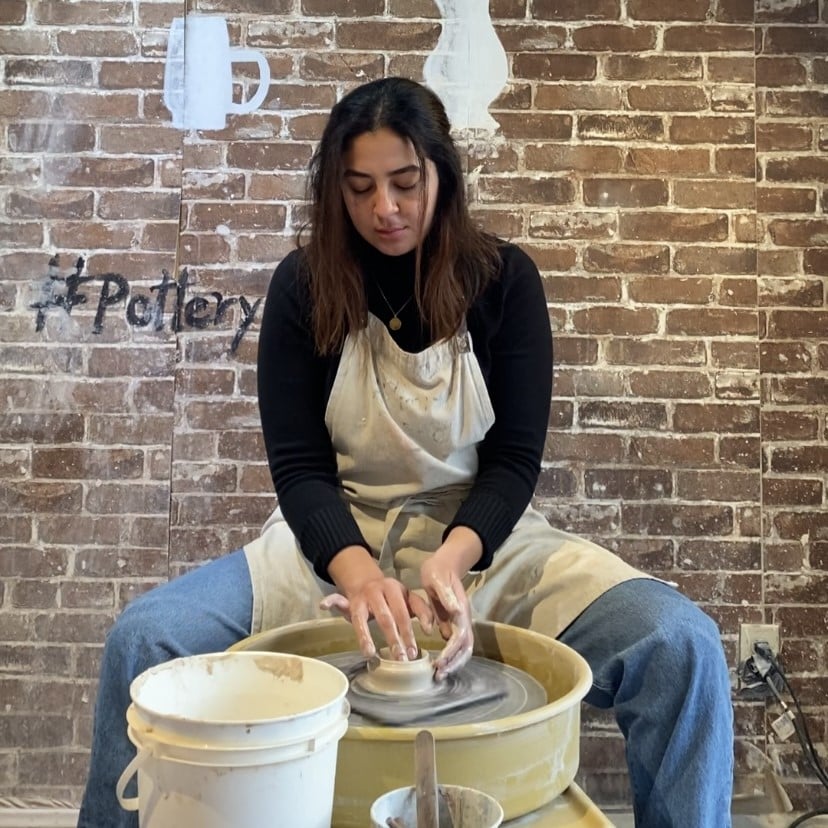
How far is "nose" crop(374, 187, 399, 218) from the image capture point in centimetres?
134

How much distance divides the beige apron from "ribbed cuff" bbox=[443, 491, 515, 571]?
6 cm

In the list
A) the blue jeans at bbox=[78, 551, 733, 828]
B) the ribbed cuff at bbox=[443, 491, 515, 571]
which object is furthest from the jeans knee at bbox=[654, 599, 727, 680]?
the ribbed cuff at bbox=[443, 491, 515, 571]

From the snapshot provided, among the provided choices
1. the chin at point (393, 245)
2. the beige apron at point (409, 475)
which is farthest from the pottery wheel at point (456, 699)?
the chin at point (393, 245)

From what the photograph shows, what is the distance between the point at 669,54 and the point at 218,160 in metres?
1.04

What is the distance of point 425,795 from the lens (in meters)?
0.79

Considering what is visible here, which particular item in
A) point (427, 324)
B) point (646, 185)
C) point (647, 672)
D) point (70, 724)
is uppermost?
point (646, 185)

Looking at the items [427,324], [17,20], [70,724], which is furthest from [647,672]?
[17,20]

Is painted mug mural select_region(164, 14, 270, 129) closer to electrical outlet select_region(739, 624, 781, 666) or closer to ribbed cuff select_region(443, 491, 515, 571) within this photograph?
ribbed cuff select_region(443, 491, 515, 571)

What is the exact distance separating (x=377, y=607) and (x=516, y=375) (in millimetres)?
524

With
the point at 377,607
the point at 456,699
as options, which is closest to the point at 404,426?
the point at 377,607

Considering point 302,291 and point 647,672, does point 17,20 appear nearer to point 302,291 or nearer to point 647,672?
point 302,291

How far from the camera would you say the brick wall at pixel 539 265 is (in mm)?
1915

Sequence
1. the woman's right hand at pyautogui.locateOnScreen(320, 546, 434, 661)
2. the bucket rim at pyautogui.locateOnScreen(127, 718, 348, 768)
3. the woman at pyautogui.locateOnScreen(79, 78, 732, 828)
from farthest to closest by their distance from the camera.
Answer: the woman at pyautogui.locateOnScreen(79, 78, 732, 828) → the woman's right hand at pyautogui.locateOnScreen(320, 546, 434, 661) → the bucket rim at pyautogui.locateOnScreen(127, 718, 348, 768)

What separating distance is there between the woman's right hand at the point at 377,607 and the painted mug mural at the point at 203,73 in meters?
1.18
